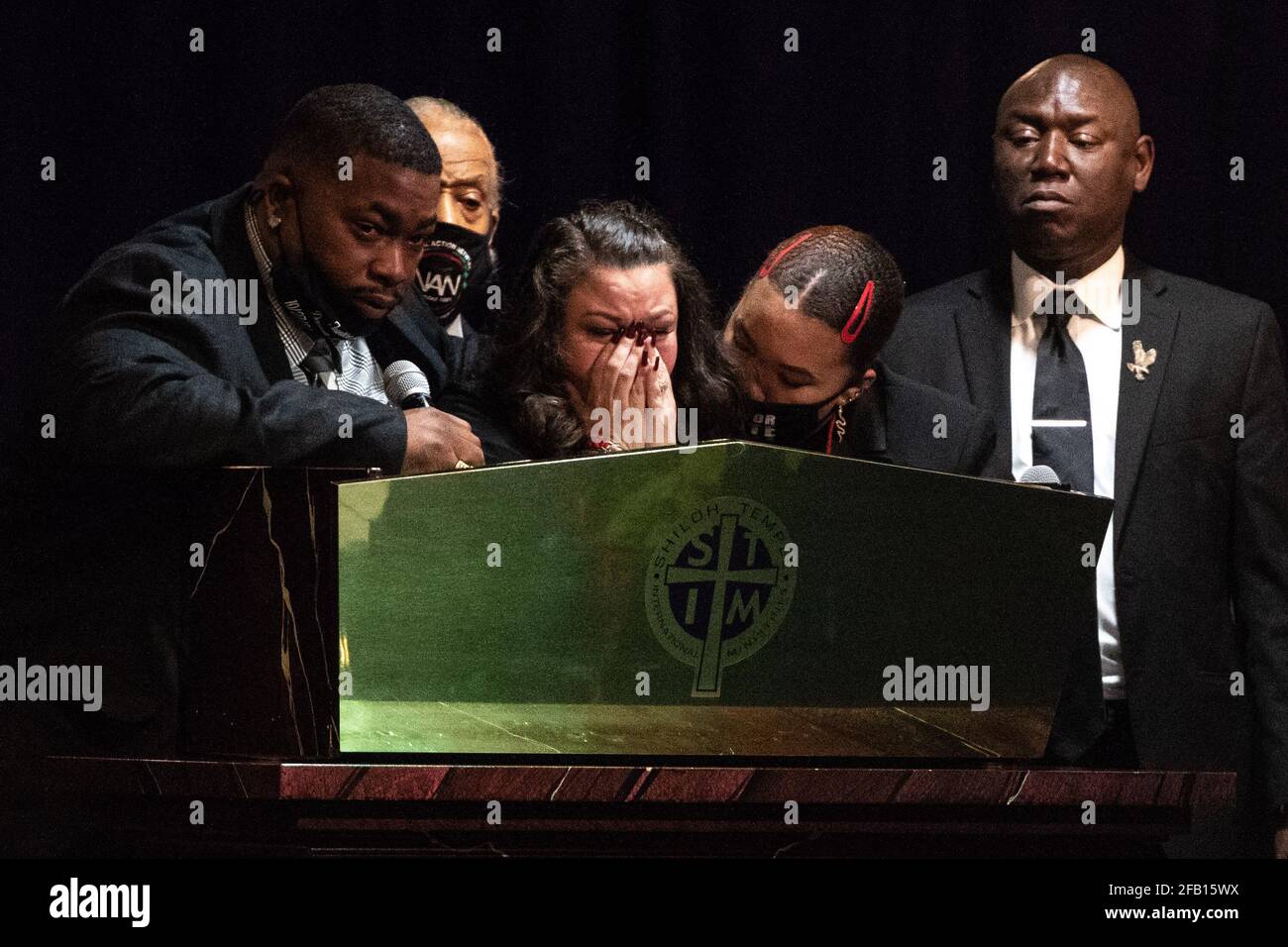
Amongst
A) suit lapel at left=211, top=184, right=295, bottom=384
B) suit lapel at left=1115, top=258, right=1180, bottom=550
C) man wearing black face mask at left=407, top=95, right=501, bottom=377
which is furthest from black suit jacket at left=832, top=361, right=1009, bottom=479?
suit lapel at left=211, top=184, right=295, bottom=384

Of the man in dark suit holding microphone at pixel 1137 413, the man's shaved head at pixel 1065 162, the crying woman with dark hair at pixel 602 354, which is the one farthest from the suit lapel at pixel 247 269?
the man's shaved head at pixel 1065 162

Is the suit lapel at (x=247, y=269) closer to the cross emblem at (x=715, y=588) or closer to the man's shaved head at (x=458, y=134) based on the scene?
→ the man's shaved head at (x=458, y=134)

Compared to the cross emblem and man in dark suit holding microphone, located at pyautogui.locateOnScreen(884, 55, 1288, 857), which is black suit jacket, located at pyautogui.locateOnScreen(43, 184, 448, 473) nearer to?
the cross emblem

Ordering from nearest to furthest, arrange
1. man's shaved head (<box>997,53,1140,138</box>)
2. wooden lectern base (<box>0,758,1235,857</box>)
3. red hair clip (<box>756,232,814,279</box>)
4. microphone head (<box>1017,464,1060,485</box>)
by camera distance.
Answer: wooden lectern base (<box>0,758,1235,857</box>) < microphone head (<box>1017,464,1060,485</box>) < red hair clip (<box>756,232,814,279</box>) < man's shaved head (<box>997,53,1140,138</box>)

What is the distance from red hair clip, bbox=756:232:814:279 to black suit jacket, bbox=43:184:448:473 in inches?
28.6

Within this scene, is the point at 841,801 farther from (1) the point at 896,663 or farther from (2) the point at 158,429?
(2) the point at 158,429

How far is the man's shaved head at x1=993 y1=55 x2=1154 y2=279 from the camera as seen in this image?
9.72ft

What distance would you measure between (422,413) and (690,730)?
1.87 feet

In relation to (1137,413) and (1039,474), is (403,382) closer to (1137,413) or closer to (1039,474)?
(1039,474)

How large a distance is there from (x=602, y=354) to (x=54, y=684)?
31.8 inches

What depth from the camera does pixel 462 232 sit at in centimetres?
287

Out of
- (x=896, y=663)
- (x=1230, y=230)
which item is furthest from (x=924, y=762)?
(x=1230, y=230)

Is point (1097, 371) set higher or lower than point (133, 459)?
higher

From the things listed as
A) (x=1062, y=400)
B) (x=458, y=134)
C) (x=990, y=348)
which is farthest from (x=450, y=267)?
(x=1062, y=400)
